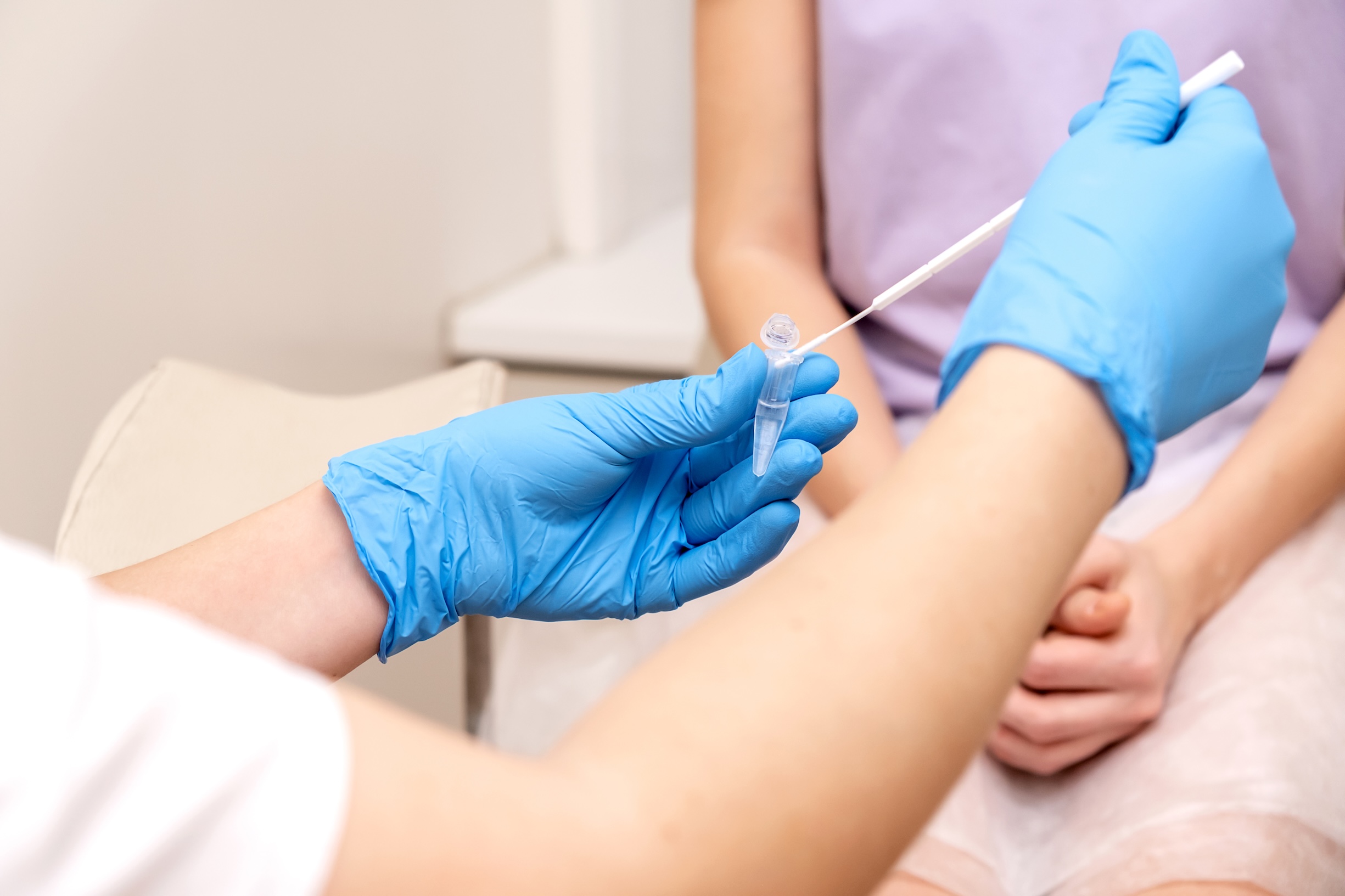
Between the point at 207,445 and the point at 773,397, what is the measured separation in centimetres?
46

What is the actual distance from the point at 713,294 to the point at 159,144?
0.53m

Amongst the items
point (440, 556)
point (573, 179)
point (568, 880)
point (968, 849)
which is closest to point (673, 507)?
point (440, 556)

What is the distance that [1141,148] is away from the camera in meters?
0.57

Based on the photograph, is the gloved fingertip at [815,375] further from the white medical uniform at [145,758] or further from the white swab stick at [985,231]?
the white medical uniform at [145,758]

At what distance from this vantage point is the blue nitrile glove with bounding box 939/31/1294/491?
1.58 feet

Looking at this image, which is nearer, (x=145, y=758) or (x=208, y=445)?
(x=145, y=758)

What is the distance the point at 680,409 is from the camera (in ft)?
2.10

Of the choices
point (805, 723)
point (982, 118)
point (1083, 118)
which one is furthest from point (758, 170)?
point (805, 723)

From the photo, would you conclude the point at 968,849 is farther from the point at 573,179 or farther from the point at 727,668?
the point at 573,179

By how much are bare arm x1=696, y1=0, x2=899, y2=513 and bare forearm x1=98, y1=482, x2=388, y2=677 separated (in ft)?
1.51

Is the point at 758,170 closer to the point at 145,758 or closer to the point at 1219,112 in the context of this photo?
the point at 1219,112

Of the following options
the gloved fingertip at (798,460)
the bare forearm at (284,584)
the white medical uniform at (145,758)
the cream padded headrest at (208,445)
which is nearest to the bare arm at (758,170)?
the cream padded headrest at (208,445)

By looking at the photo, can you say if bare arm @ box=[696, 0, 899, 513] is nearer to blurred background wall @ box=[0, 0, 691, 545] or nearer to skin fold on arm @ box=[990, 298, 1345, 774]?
skin fold on arm @ box=[990, 298, 1345, 774]

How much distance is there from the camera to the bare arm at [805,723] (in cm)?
33
